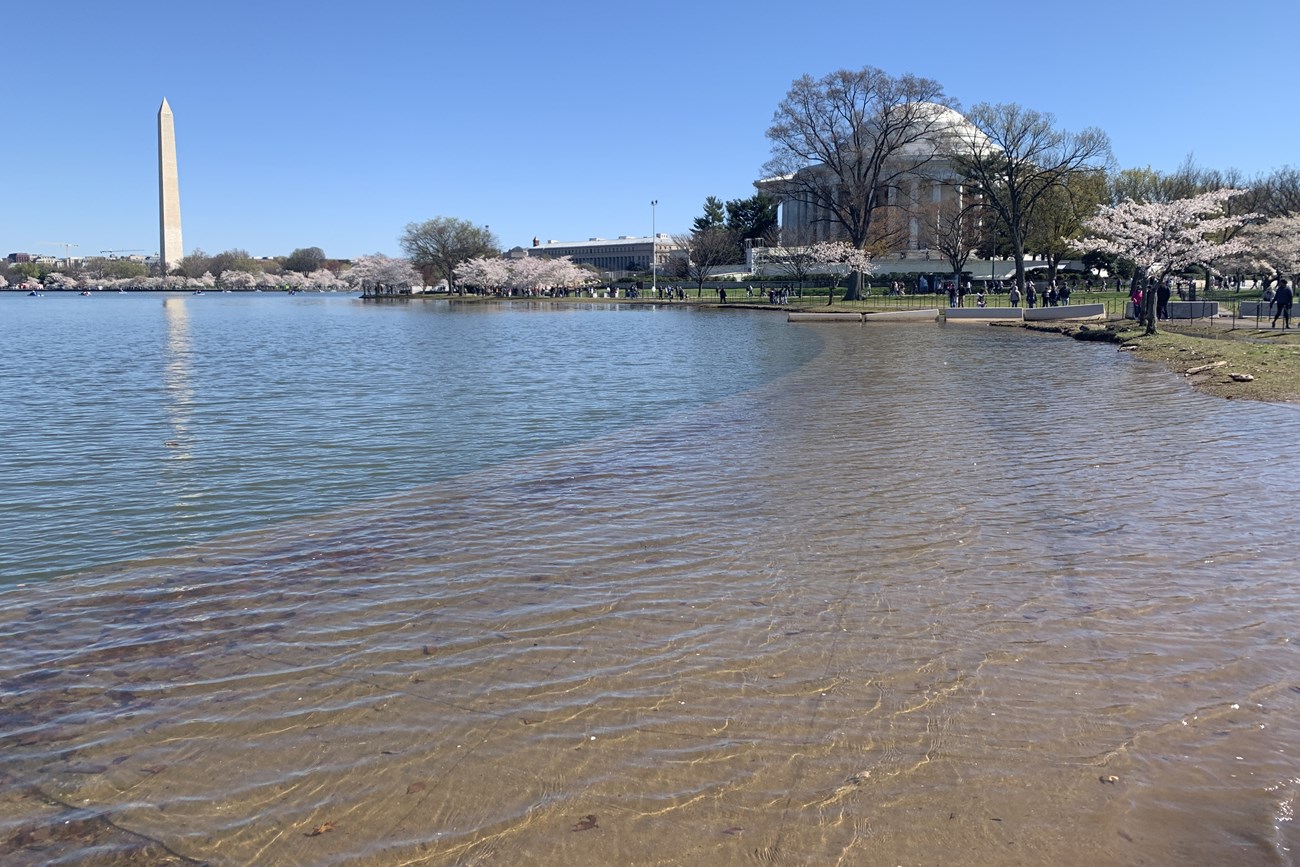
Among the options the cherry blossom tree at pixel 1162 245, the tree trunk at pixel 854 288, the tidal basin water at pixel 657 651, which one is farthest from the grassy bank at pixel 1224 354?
the tree trunk at pixel 854 288

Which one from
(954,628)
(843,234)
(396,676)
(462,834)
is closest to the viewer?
(462,834)

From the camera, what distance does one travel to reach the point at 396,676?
5.20m

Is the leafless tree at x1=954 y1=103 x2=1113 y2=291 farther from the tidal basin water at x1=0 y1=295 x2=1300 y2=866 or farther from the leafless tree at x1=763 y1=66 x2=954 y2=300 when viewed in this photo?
the tidal basin water at x1=0 y1=295 x2=1300 y2=866

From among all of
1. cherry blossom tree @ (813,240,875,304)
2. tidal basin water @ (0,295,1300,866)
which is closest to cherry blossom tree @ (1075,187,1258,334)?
tidal basin water @ (0,295,1300,866)

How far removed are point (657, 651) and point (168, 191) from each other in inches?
4762

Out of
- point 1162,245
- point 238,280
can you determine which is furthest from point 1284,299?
point 238,280

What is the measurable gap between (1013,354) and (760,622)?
2441 centimetres

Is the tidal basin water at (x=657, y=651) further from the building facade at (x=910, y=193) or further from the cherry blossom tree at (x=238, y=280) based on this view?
the cherry blossom tree at (x=238, y=280)

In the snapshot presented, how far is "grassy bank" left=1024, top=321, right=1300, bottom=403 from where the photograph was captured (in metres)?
17.0

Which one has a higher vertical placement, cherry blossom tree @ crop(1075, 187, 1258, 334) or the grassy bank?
cherry blossom tree @ crop(1075, 187, 1258, 334)

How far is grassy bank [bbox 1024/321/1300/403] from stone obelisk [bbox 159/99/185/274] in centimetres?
10205

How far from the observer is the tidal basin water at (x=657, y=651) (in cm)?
377

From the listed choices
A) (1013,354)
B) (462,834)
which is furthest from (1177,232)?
(462,834)

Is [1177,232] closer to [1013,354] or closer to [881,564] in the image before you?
[1013,354]
